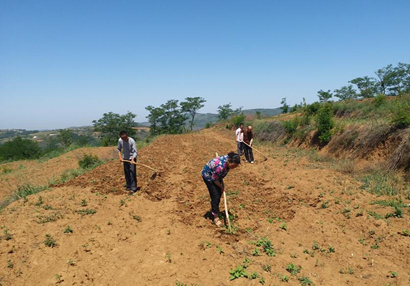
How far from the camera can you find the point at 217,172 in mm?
4734

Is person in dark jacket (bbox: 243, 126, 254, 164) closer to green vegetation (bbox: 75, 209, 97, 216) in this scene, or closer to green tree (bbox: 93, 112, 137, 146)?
green vegetation (bbox: 75, 209, 97, 216)

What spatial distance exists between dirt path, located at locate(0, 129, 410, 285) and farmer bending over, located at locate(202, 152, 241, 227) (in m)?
0.52

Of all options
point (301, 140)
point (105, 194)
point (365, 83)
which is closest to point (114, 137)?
point (301, 140)

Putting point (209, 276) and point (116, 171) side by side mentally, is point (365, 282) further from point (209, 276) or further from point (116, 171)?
point (116, 171)

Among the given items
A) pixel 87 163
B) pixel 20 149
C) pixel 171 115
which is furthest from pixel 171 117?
pixel 87 163

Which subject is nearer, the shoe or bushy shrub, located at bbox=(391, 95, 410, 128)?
the shoe

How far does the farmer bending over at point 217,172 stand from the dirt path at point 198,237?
20.3 inches

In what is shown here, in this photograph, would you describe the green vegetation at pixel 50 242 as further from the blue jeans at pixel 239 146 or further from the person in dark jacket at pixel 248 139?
the blue jeans at pixel 239 146

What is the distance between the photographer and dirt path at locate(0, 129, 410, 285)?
11.5ft

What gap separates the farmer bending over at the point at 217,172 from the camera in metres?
4.57

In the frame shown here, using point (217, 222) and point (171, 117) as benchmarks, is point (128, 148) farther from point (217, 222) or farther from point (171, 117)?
point (171, 117)

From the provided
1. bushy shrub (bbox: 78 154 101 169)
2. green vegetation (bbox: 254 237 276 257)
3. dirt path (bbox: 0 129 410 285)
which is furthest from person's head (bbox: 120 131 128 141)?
bushy shrub (bbox: 78 154 101 169)

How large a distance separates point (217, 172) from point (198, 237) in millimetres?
1231

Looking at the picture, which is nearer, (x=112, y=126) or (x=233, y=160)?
(x=233, y=160)
